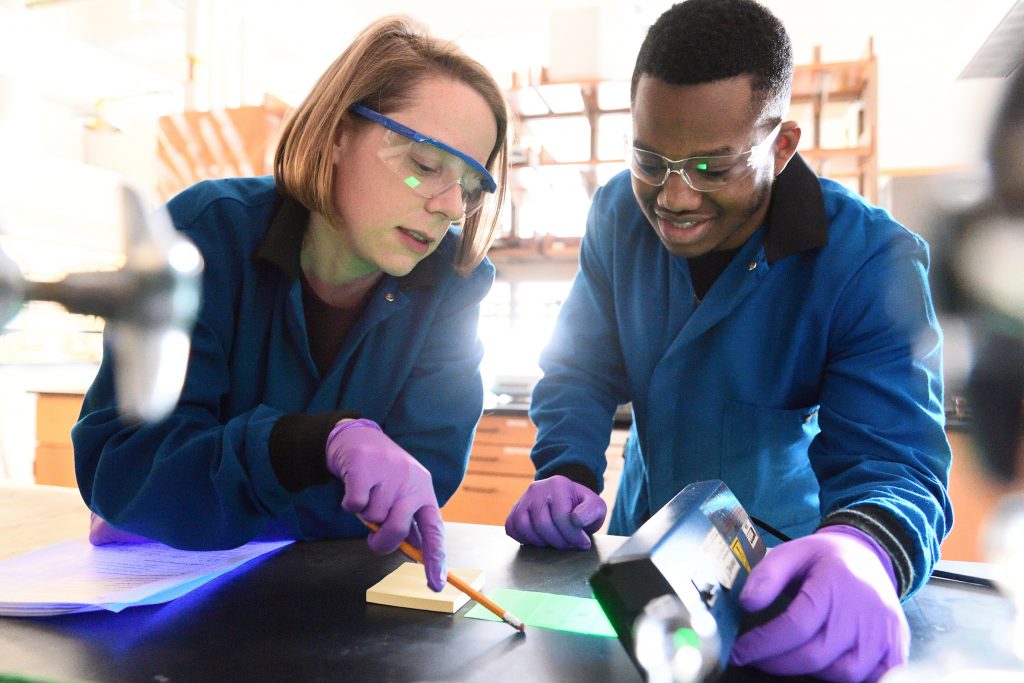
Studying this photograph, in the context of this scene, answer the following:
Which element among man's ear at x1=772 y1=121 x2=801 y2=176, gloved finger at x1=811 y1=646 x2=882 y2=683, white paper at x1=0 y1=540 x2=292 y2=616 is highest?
man's ear at x1=772 y1=121 x2=801 y2=176

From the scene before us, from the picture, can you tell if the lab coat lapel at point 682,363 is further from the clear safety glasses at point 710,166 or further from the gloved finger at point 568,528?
the gloved finger at point 568,528

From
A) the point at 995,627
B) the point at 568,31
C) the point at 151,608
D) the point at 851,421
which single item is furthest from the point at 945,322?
the point at 568,31

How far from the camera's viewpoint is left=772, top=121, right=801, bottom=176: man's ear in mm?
1198

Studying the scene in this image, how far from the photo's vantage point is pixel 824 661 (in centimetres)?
69

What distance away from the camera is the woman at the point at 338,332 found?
2.98 feet

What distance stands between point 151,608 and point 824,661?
75 centimetres

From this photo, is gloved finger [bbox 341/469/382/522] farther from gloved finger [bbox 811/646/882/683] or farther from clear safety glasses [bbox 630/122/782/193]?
clear safety glasses [bbox 630/122/782/193]

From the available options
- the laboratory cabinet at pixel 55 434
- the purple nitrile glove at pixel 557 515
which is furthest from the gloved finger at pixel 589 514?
the laboratory cabinet at pixel 55 434

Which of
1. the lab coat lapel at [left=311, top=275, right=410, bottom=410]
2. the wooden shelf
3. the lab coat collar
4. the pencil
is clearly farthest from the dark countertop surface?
the wooden shelf

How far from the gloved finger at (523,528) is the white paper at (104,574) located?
36 cm

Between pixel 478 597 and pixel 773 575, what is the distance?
324 mm

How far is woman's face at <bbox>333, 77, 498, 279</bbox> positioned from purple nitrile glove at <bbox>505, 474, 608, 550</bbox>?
0.43 meters

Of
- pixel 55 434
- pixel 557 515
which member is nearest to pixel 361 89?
pixel 557 515

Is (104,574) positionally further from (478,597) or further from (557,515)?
(557,515)
